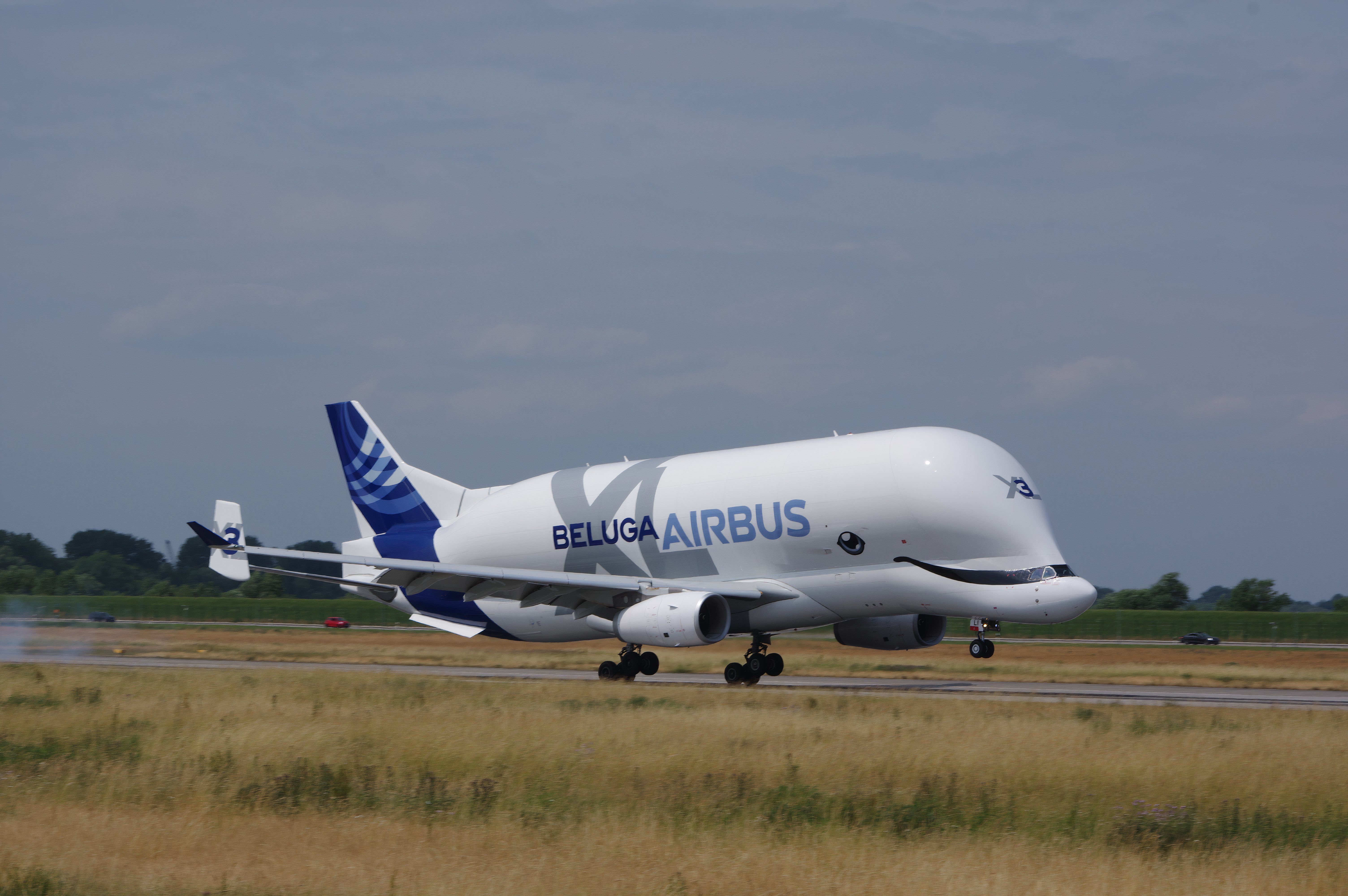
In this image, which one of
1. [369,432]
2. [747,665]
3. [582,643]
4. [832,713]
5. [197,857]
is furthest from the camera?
[582,643]

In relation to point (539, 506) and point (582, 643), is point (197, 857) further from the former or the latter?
point (582, 643)

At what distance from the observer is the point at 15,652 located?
1794 inches

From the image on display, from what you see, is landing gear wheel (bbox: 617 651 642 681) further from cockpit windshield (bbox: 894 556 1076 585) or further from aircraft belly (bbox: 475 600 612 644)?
cockpit windshield (bbox: 894 556 1076 585)

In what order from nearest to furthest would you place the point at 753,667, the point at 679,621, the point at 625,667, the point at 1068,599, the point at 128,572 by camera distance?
the point at 1068,599 < the point at 679,621 < the point at 753,667 < the point at 625,667 < the point at 128,572

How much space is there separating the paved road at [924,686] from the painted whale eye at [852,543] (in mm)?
3089

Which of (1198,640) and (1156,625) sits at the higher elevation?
(1156,625)

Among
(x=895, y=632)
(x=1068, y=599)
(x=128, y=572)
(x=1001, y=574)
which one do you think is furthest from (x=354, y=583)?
(x=128, y=572)

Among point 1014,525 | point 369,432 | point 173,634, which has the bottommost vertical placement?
point 173,634

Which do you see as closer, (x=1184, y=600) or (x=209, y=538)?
(x=209, y=538)

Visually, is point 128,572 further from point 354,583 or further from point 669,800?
point 669,800

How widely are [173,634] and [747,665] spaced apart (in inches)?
1550

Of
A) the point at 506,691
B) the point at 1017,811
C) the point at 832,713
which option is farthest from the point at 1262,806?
the point at 506,691

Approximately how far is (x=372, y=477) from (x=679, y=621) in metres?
16.0

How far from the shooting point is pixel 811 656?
4562 centimetres
